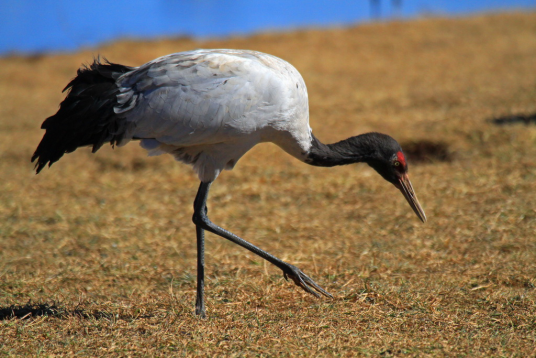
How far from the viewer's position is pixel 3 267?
4559 millimetres

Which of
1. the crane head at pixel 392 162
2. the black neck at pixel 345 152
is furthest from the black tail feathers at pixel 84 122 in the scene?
the crane head at pixel 392 162

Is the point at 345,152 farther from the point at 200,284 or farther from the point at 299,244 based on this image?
the point at 200,284

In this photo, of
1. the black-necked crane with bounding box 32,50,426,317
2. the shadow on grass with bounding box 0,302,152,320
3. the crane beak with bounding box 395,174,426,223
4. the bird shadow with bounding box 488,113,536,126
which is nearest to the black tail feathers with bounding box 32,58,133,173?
the black-necked crane with bounding box 32,50,426,317

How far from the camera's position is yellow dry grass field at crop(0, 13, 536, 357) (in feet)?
10.8

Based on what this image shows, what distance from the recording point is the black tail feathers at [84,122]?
3712 mm

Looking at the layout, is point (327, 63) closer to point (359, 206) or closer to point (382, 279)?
point (359, 206)

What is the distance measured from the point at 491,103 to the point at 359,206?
14.1 feet

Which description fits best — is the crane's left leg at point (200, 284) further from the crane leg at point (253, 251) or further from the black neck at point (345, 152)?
the black neck at point (345, 152)

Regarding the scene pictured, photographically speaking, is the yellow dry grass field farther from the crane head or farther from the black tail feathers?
the black tail feathers

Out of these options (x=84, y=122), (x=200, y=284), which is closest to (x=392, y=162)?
(x=200, y=284)

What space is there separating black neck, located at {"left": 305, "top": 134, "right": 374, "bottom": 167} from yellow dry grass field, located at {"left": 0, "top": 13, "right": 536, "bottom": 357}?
89 centimetres

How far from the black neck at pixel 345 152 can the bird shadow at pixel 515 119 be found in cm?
434

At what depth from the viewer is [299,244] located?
16.7ft

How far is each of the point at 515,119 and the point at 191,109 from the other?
5885 mm
